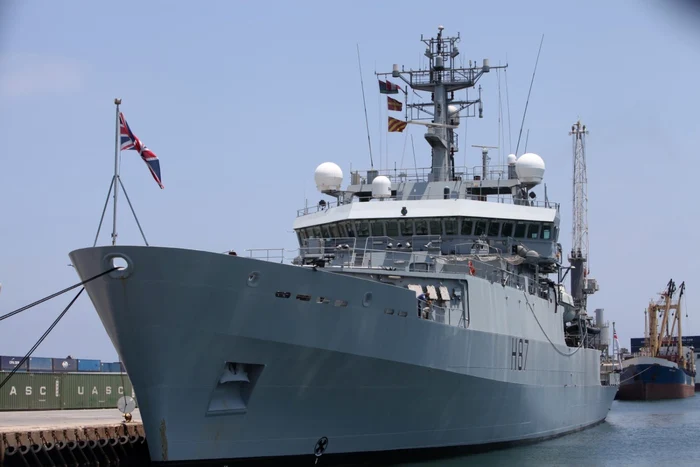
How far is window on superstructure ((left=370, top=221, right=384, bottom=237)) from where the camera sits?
2616cm

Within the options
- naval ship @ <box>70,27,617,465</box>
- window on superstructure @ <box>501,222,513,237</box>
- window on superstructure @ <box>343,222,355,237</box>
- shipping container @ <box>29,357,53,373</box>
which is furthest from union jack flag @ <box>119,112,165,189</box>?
shipping container @ <box>29,357,53,373</box>

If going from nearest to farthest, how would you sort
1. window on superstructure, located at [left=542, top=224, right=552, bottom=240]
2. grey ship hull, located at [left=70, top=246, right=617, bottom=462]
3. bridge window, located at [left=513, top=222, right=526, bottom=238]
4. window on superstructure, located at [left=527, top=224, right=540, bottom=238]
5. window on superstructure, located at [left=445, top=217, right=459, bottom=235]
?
grey ship hull, located at [left=70, top=246, right=617, bottom=462] < window on superstructure, located at [left=445, top=217, right=459, bottom=235] < bridge window, located at [left=513, top=222, right=526, bottom=238] < window on superstructure, located at [left=527, top=224, right=540, bottom=238] < window on superstructure, located at [left=542, top=224, right=552, bottom=240]

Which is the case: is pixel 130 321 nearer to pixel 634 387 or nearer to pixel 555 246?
pixel 555 246

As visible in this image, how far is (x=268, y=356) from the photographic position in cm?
1841

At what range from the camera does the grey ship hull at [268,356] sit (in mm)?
17781

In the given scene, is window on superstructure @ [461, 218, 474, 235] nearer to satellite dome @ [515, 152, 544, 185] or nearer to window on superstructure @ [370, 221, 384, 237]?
window on superstructure @ [370, 221, 384, 237]

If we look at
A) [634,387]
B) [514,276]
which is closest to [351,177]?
[514,276]

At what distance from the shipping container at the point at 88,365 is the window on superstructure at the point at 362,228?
541 inches

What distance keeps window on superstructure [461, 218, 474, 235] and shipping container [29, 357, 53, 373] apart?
14.6 meters

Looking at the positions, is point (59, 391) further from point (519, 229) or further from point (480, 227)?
point (519, 229)

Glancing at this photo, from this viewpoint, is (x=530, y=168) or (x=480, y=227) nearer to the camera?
(x=480, y=227)

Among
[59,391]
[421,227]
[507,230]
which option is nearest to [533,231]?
[507,230]

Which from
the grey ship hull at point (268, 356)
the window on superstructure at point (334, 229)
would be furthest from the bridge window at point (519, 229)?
the grey ship hull at point (268, 356)

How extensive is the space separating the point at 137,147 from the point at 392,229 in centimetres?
869
